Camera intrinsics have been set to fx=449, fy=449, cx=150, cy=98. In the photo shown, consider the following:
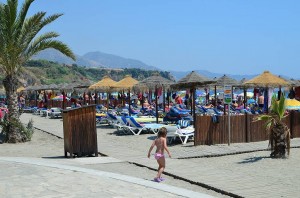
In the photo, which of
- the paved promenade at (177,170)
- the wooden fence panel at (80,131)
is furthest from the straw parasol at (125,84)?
the wooden fence panel at (80,131)

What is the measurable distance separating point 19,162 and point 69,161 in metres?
1.17

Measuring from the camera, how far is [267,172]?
30.6 ft

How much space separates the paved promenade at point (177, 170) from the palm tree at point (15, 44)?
4.23 feet

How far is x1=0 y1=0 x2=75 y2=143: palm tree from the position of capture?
15.1 metres

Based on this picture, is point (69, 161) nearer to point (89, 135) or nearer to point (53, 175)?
point (89, 135)

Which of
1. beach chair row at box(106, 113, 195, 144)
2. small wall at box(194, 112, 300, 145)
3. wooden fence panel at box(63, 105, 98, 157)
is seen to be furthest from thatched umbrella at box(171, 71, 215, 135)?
wooden fence panel at box(63, 105, 98, 157)

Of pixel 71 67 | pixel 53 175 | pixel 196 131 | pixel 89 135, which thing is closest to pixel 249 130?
pixel 196 131

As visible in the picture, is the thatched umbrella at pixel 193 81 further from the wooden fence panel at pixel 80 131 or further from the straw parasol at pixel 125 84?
the straw parasol at pixel 125 84

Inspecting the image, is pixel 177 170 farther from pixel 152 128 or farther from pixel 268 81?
pixel 268 81

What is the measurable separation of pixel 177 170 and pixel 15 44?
8473 millimetres

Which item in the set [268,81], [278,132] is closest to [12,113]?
[278,132]

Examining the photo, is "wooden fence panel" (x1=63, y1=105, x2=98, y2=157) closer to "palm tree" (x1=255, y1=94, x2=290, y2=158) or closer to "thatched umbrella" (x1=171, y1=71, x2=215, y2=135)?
"palm tree" (x1=255, y1=94, x2=290, y2=158)

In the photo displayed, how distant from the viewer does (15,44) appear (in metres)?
15.4

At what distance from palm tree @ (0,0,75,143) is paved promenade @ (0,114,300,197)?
1290 mm
